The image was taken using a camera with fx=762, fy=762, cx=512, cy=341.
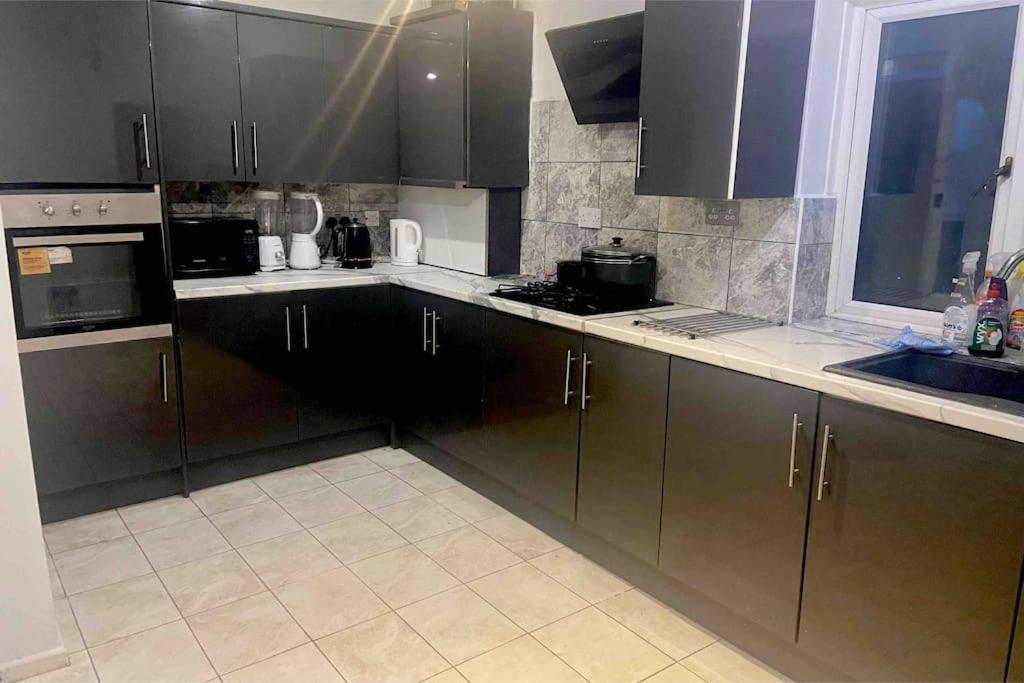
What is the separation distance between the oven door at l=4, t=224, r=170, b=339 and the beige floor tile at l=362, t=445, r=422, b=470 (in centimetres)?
116

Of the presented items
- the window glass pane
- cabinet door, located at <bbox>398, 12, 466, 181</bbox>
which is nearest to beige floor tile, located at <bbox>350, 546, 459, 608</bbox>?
cabinet door, located at <bbox>398, 12, 466, 181</bbox>

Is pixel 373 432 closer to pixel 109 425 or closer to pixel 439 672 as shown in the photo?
pixel 109 425

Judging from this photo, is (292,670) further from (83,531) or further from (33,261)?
(33,261)

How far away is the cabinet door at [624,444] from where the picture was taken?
92.0 inches

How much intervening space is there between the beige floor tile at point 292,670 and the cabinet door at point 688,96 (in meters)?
1.76

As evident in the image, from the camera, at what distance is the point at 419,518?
3043mm

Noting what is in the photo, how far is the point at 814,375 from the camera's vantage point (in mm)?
1882

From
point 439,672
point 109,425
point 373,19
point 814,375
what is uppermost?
point 373,19

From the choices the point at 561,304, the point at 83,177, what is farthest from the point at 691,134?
the point at 83,177

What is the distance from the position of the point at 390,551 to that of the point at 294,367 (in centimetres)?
103

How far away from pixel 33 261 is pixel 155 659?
150 cm

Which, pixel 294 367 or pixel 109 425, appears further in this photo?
pixel 294 367

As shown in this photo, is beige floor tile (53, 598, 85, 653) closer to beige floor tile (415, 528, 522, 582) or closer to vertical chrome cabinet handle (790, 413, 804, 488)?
beige floor tile (415, 528, 522, 582)

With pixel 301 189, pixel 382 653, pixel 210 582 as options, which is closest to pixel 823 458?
pixel 382 653
